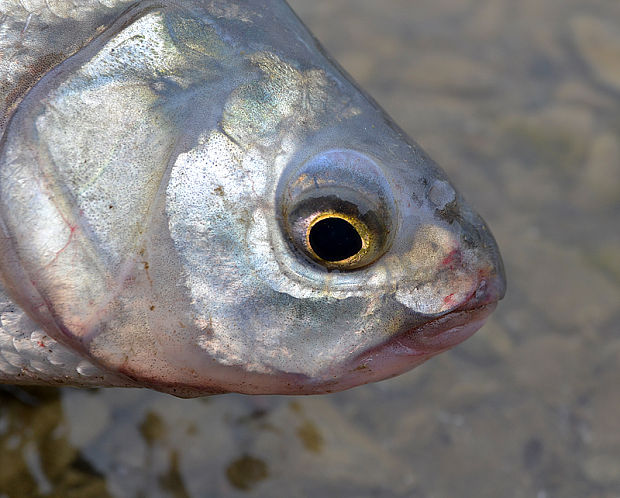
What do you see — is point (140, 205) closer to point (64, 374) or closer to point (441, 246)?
point (64, 374)

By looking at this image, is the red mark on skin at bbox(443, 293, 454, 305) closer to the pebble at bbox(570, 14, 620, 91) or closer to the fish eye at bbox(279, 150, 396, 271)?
the fish eye at bbox(279, 150, 396, 271)

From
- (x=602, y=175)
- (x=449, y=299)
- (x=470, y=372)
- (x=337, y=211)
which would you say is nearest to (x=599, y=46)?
(x=602, y=175)

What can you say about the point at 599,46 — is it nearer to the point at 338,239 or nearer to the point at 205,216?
the point at 338,239

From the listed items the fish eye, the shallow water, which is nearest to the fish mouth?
the fish eye

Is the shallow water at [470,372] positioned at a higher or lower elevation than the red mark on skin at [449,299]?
lower

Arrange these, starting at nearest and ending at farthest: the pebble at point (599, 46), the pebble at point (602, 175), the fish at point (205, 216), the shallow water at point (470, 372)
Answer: the fish at point (205, 216)
the shallow water at point (470, 372)
the pebble at point (602, 175)
the pebble at point (599, 46)

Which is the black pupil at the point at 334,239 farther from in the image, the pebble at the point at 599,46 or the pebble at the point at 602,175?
the pebble at the point at 599,46

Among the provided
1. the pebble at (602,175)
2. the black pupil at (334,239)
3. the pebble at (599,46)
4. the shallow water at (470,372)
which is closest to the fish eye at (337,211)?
the black pupil at (334,239)

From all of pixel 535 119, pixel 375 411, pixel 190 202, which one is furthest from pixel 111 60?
pixel 535 119
